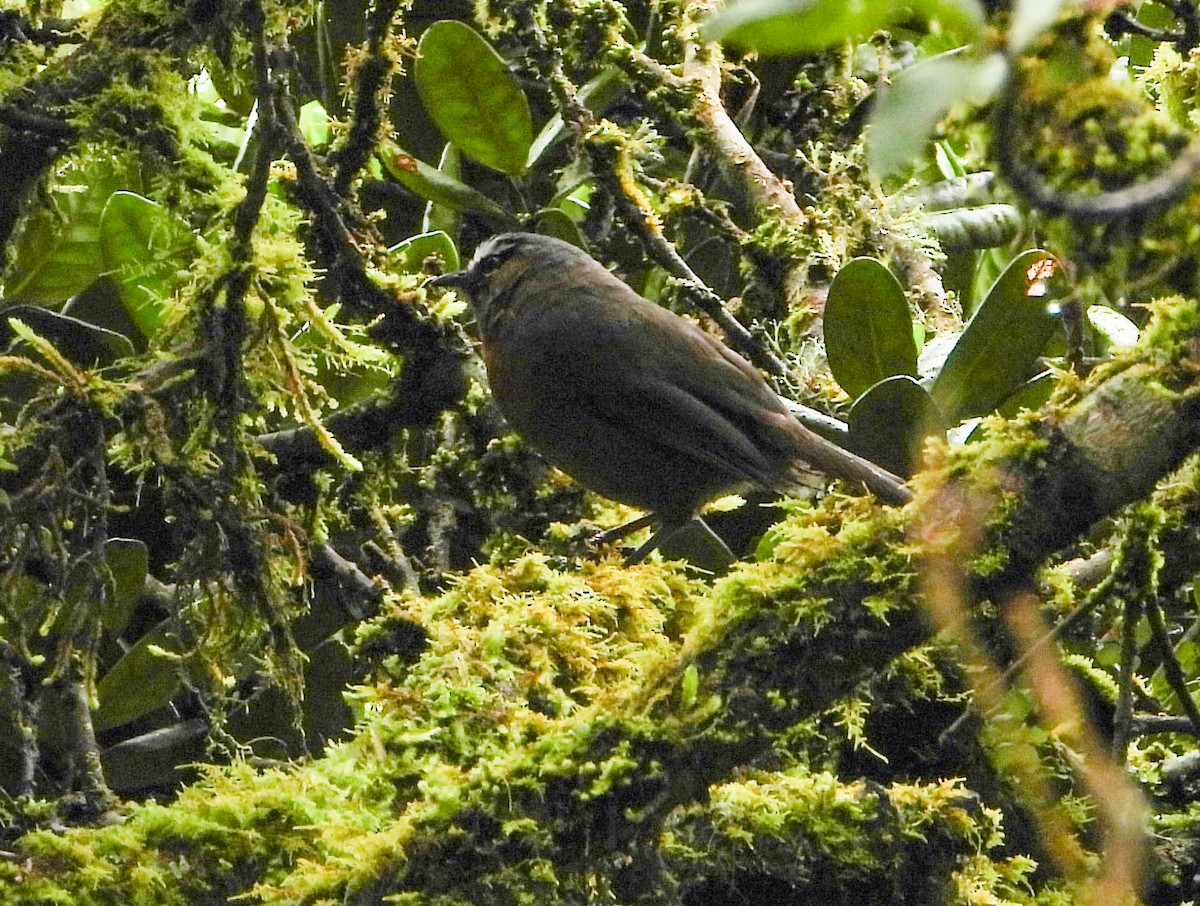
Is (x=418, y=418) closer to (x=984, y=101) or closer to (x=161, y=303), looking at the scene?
(x=161, y=303)

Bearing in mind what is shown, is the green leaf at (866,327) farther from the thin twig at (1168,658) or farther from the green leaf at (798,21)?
the green leaf at (798,21)

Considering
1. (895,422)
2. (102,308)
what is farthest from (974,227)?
(102,308)

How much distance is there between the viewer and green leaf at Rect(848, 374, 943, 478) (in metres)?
2.63

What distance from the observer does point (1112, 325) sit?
2.94 meters

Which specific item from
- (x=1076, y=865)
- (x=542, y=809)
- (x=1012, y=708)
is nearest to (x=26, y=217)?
(x=542, y=809)

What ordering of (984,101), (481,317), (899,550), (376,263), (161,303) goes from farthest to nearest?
(481,317) < (376,263) < (161,303) < (899,550) < (984,101)

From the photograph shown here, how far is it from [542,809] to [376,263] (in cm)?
168

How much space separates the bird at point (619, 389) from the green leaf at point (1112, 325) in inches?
29.0

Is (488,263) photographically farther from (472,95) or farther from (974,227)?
(974,227)

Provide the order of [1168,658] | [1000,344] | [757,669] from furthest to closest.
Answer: [1000,344], [1168,658], [757,669]

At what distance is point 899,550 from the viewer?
199 centimetres

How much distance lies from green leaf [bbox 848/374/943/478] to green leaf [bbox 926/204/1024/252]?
1.38 meters

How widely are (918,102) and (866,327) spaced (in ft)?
7.02

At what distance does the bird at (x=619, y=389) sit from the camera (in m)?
3.46
